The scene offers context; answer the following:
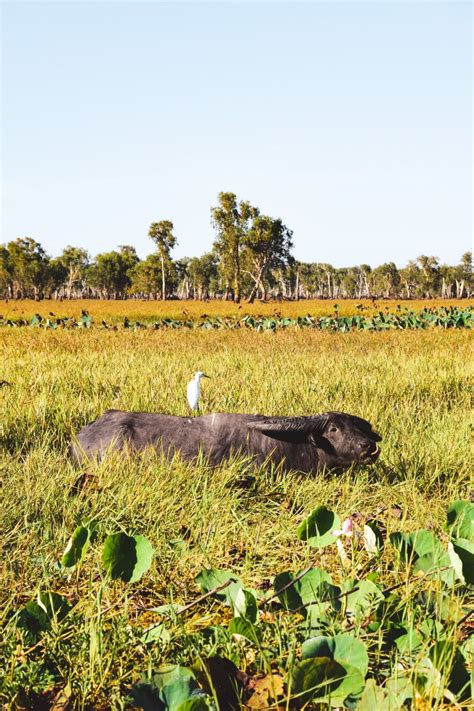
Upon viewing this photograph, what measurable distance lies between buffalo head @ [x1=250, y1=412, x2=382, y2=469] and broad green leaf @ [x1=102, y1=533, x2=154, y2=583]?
90.4 inches

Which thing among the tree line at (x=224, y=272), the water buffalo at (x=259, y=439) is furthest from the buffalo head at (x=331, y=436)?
the tree line at (x=224, y=272)

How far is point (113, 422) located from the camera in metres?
4.70

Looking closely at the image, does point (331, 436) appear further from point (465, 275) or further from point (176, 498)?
point (465, 275)

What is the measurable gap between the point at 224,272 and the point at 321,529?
9016 centimetres

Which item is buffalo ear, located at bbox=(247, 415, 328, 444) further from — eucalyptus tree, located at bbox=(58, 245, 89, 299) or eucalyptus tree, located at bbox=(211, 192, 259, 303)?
eucalyptus tree, located at bbox=(58, 245, 89, 299)

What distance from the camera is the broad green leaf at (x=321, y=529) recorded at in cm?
254

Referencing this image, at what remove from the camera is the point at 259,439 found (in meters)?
4.61

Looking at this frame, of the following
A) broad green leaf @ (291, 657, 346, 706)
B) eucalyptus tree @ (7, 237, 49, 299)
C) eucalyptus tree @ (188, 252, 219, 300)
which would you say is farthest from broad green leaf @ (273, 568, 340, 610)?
eucalyptus tree @ (188, 252, 219, 300)

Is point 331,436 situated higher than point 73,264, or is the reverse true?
point 73,264

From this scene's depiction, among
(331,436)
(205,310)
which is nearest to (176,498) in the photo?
(331,436)

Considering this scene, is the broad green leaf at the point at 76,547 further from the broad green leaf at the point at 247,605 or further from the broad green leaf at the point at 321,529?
the broad green leaf at the point at 321,529

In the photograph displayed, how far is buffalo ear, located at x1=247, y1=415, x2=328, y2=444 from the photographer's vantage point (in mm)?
4484

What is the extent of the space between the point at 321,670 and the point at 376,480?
3.04 metres

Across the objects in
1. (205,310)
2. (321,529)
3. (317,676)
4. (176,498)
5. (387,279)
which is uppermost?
(387,279)
